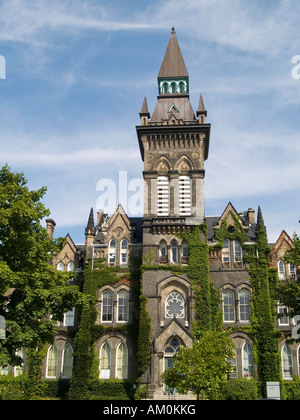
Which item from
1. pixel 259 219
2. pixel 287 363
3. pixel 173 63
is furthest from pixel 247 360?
pixel 173 63

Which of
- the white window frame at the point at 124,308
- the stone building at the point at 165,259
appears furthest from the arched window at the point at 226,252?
the white window frame at the point at 124,308

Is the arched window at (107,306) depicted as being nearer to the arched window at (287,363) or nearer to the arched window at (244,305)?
the arched window at (244,305)

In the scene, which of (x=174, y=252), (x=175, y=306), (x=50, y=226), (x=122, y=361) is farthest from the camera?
(x=50, y=226)

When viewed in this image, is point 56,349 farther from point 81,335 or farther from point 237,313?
point 237,313

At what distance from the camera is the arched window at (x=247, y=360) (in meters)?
34.5

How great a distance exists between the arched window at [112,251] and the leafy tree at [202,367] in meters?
13.1

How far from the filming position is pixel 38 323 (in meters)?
22.3

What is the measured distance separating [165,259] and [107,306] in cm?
619

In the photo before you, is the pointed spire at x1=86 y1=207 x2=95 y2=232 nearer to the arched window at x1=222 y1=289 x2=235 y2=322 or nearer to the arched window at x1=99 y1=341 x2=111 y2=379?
the arched window at x1=99 y1=341 x2=111 y2=379

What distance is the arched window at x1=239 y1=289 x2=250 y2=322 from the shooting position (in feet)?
118

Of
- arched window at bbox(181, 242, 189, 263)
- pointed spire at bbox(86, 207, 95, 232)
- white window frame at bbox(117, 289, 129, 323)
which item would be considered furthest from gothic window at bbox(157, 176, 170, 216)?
white window frame at bbox(117, 289, 129, 323)

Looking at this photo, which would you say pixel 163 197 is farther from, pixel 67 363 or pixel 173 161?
pixel 67 363

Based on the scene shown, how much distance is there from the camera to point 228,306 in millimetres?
36469

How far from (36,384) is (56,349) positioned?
3.15 meters
